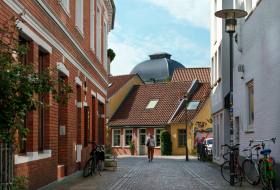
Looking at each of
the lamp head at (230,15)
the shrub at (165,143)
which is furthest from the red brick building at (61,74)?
the shrub at (165,143)

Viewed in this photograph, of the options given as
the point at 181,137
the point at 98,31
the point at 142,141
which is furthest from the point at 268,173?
the point at 142,141

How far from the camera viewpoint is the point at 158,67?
88875 mm

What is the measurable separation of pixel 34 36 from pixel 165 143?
39016 mm

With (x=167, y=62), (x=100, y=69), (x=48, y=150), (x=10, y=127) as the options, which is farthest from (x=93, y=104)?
(x=167, y=62)

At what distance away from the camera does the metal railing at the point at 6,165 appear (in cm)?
643

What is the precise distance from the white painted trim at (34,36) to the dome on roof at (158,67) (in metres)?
72.5

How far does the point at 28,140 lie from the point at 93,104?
12.7 m

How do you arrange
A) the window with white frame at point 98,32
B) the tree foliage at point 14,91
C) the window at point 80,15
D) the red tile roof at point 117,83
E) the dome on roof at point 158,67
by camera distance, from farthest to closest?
the dome on roof at point 158,67, the red tile roof at point 117,83, the window with white frame at point 98,32, the window at point 80,15, the tree foliage at point 14,91

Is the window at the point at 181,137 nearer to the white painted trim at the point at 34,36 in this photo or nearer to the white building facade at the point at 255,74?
the white building facade at the point at 255,74

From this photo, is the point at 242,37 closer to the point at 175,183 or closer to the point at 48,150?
the point at 175,183

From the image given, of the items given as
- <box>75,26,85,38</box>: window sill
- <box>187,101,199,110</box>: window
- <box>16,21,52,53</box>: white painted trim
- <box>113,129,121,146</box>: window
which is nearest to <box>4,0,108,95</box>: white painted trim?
<box>16,21,52,53</box>: white painted trim

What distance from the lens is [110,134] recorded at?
54750 millimetres

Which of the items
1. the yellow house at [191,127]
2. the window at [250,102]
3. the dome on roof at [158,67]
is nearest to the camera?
the window at [250,102]

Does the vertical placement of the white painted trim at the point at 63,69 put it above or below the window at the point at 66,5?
below
